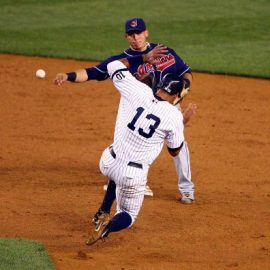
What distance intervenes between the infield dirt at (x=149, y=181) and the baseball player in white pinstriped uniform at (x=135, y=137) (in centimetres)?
45

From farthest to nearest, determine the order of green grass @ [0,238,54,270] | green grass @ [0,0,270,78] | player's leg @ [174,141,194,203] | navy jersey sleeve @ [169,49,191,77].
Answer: green grass @ [0,0,270,78] → player's leg @ [174,141,194,203] → navy jersey sleeve @ [169,49,191,77] → green grass @ [0,238,54,270]

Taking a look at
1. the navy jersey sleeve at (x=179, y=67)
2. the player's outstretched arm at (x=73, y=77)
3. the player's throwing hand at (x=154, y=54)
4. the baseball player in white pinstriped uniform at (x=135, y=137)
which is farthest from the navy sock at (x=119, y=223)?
the navy jersey sleeve at (x=179, y=67)

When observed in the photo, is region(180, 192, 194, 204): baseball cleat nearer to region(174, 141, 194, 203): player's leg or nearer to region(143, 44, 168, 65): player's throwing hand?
region(174, 141, 194, 203): player's leg

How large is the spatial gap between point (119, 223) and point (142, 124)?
0.96 m

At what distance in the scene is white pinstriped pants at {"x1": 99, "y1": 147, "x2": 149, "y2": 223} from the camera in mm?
8859

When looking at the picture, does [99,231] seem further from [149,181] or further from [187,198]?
[149,181]

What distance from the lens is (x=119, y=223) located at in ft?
29.1

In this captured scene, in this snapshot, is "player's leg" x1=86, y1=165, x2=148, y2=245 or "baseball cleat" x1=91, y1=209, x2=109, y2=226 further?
"baseball cleat" x1=91, y1=209, x2=109, y2=226

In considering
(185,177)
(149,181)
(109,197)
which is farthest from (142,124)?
(149,181)

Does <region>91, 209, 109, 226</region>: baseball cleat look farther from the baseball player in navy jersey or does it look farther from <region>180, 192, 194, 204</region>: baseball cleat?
<region>180, 192, 194, 204</region>: baseball cleat

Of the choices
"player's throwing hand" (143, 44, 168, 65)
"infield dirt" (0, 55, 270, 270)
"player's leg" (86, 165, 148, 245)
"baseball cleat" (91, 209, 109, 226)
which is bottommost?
"infield dirt" (0, 55, 270, 270)

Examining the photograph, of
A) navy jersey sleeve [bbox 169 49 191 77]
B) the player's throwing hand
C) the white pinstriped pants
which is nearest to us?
the white pinstriped pants

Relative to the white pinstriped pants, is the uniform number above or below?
above

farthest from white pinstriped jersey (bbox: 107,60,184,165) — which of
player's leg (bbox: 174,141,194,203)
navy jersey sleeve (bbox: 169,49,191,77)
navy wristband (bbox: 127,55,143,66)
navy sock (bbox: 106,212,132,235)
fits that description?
player's leg (bbox: 174,141,194,203)
